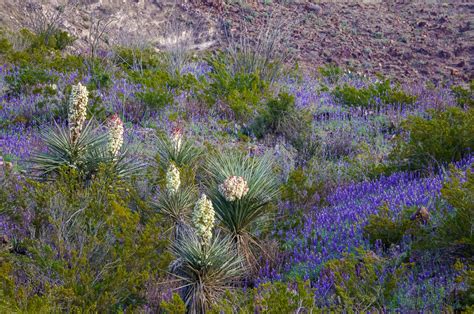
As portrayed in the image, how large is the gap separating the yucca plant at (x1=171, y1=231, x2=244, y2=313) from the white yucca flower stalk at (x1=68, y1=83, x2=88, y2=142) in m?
1.71

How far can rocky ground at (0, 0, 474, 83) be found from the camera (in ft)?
55.3

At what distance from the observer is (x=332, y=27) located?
65.3 ft

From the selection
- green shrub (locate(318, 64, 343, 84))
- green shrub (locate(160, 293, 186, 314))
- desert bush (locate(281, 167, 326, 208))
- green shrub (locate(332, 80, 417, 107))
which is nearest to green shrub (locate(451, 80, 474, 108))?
green shrub (locate(332, 80, 417, 107))

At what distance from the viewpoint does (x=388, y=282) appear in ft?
11.6

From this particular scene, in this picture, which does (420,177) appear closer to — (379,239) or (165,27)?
(379,239)

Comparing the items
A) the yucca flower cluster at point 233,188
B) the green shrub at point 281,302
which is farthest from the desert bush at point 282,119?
the green shrub at point 281,302

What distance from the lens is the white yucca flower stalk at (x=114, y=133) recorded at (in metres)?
4.89

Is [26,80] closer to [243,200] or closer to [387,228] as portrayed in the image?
[243,200]

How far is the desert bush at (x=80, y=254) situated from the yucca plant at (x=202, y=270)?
177mm

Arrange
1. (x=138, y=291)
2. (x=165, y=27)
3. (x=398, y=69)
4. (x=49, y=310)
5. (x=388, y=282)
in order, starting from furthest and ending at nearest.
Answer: (x=165, y=27), (x=398, y=69), (x=138, y=291), (x=388, y=282), (x=49, y=310)

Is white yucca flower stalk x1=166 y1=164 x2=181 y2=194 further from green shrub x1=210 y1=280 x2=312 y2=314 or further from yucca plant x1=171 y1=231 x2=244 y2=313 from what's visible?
green shrub x1=210 y1=280 x2=312 y2=314

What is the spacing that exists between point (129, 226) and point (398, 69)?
1412 cm

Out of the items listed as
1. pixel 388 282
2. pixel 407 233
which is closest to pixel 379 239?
pixel 407 233

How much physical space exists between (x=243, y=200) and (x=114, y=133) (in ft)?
4.25
